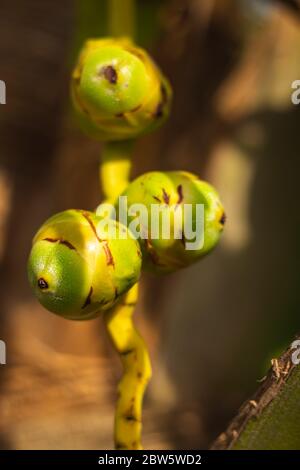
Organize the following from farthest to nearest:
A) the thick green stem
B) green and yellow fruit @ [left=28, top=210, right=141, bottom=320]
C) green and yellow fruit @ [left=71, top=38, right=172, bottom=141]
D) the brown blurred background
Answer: the brown blurred background < the thick green stem < green and yellow fruit @ [left=71, top=38, right=172, bottom=141] < green and yellow fruit @ [left=28, top=210, right=141, bottom=320]

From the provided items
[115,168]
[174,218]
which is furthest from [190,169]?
[174,218]

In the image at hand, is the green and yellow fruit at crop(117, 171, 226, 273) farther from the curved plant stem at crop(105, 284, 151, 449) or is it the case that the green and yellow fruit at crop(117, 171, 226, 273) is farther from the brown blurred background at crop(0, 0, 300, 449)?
the brown blurred background at crop(0, 0, 300, 449)

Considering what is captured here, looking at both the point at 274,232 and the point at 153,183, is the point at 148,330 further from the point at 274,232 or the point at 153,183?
the point at 153,183

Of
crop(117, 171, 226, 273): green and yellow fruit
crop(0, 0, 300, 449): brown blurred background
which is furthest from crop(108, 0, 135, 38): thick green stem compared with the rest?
crop(117, 171, 226, 273): green and yellow fruit

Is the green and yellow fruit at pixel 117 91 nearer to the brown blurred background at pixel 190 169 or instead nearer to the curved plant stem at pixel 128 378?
the curved plant stem at pixel 128 378

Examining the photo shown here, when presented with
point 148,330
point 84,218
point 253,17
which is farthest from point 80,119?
point 148,330

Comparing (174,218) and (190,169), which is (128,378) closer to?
(174,218)
